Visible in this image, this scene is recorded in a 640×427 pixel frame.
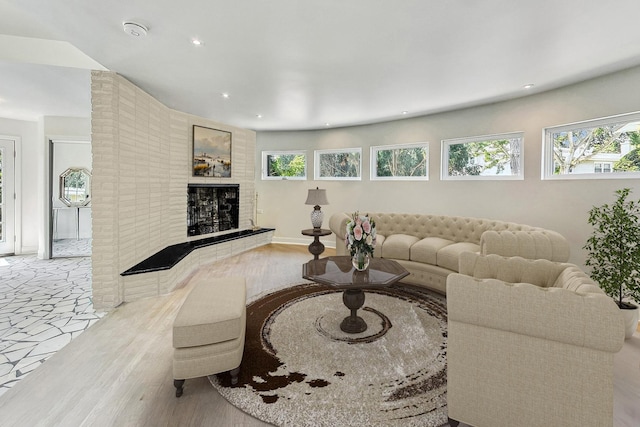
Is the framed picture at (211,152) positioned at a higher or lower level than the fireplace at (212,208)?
higher

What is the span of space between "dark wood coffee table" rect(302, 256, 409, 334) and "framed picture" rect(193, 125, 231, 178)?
329 cm

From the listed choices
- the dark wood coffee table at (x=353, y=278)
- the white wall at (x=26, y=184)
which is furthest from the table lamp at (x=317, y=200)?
the white wall at (x=26, y=184)

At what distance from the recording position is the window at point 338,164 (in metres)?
6.54

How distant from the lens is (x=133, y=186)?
3.63m

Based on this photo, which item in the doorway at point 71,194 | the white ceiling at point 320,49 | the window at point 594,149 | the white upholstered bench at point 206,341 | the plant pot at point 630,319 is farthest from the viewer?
the doorway at point 71,194

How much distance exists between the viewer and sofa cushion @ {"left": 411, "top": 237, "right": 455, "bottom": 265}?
3.91m

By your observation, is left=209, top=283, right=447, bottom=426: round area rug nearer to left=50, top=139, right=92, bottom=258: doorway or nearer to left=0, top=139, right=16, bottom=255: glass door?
left=0, top=139, right=16, bottom=255: glass door

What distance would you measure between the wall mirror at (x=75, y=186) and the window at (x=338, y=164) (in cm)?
529

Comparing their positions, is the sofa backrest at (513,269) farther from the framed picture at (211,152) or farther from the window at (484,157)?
the framed picture at (211,152)

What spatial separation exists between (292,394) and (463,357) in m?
1.08

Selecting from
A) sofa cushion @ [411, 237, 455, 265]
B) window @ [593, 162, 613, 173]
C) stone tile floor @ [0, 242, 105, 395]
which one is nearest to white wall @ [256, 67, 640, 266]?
window @ [593, 162, 613, 173]

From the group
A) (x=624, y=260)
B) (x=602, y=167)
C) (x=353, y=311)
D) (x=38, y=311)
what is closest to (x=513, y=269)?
(x=353, y=311)

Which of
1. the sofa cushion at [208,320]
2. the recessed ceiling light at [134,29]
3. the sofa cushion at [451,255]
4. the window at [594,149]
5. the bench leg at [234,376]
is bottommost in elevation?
the bench leg at [234,376]

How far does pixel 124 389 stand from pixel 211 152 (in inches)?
169
